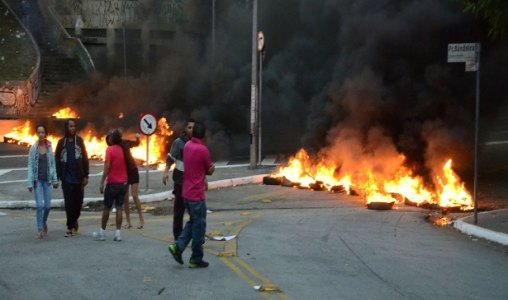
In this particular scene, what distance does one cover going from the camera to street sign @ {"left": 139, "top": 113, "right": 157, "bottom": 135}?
555 inches

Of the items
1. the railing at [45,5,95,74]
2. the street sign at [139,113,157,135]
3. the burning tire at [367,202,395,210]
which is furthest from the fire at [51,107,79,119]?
the burning tire at [367,202,395,210]

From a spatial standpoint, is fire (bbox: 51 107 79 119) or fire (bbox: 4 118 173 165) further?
fire (bbox: 51 107 79 119)

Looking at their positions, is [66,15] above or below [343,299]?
above

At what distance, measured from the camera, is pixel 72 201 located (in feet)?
30.0

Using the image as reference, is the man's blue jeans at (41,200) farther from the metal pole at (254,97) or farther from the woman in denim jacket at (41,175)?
the metal pole at (254,97)

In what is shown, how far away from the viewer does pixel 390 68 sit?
648 inches

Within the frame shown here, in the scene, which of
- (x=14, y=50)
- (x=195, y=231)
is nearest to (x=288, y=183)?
(x=195, y=231)

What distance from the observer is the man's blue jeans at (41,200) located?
898 cm

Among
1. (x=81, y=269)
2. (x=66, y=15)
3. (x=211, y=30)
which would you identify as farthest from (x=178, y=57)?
(x=81, y=269)

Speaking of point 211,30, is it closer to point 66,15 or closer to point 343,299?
point 66,15

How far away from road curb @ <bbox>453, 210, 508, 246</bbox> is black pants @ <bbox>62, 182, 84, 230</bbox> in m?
5.99

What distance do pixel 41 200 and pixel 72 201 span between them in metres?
0.42

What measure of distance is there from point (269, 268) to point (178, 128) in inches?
617

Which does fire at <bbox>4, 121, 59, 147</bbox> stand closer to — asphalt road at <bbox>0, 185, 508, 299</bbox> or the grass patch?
the grass patch
